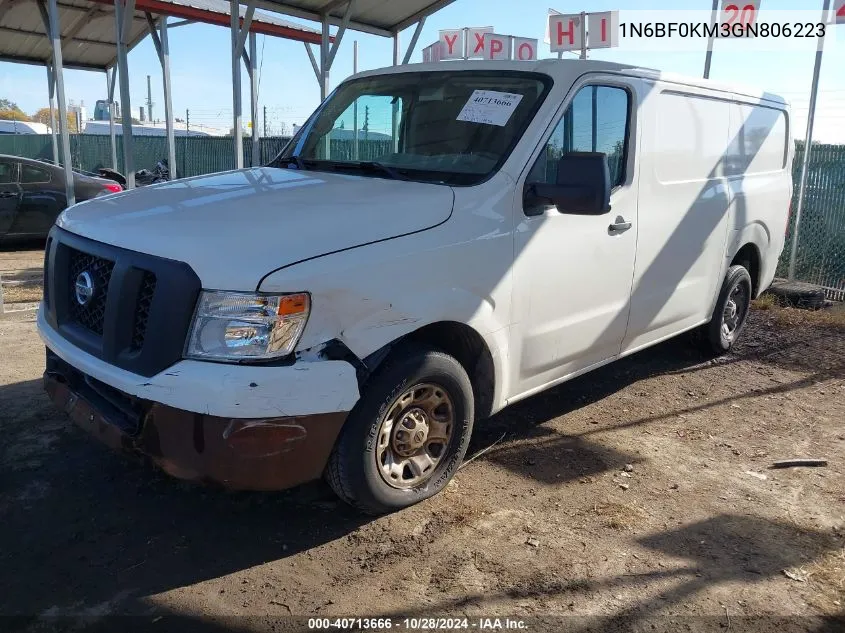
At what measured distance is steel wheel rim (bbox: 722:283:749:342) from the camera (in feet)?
19.8

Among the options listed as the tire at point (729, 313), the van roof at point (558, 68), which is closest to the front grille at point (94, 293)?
the van roof at point (558, 68)

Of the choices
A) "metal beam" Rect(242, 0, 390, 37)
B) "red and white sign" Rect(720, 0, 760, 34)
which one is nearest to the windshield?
"metal beam" Rect(242, 0, 390, 37)

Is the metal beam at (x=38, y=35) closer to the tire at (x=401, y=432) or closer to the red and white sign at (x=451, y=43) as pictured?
the red and white sign at (x=451, y=43)

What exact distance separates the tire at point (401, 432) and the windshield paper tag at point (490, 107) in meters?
1.31

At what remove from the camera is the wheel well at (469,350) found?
3385 mm

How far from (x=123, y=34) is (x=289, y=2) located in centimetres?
197

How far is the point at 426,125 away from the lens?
4.05 meters

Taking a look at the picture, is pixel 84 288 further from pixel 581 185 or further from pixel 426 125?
pixel 581 185

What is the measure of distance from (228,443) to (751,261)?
16.5 feet

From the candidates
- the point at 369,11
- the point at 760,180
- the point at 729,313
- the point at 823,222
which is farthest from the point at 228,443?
the point at 823,222

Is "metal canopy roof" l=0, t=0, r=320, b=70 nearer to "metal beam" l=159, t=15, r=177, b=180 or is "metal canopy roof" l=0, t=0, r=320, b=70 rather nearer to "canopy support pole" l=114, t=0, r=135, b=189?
"metal beam" l=159, t=15, r=177, b=180

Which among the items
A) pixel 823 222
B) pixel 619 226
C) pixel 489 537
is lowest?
pixel 489 537

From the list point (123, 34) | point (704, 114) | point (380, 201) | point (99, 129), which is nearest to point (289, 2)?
point (123, 34)

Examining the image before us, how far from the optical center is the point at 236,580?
9.66ft
